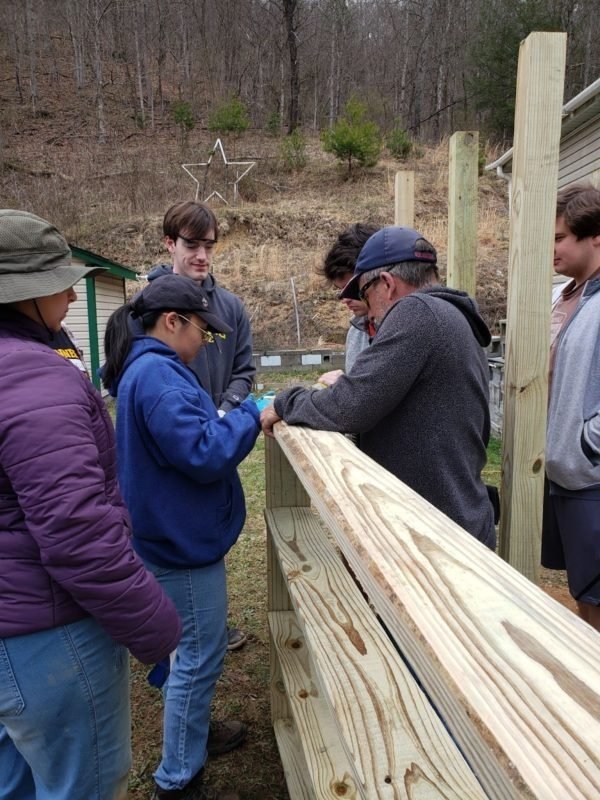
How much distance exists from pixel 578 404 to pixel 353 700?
1.24m

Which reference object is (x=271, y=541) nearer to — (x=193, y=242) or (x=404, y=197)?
(x=193, y=242)

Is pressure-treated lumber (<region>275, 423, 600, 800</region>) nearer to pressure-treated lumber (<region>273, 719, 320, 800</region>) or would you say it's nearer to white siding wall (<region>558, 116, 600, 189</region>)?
pressure-treated lumber (<region>273, 719, 320, 800</region>)

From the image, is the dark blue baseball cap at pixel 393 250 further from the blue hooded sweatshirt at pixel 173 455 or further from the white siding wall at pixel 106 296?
the white siding wall at pixel 106 296

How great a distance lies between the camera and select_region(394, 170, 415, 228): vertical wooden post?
10.4ft

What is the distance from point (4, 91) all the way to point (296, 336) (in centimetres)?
3075

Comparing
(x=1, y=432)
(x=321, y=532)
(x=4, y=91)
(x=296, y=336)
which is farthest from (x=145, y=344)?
(x=4, y=91)

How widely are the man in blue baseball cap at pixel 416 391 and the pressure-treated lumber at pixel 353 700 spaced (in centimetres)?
46

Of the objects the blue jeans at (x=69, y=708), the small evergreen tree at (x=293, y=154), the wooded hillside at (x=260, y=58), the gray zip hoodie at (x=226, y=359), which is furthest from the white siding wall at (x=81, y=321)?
the wooded hillside at (x=260, y=58)

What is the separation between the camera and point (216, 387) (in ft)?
10.3

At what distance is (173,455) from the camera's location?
6.11 feet

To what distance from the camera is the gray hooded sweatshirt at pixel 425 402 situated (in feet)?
5.09

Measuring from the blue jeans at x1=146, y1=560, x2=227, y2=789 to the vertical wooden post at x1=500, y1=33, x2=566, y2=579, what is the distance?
40.6 inches

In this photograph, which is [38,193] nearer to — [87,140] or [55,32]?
[87,140]

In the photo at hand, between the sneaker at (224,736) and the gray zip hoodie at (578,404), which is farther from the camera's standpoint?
the sneaker at (224,736)
